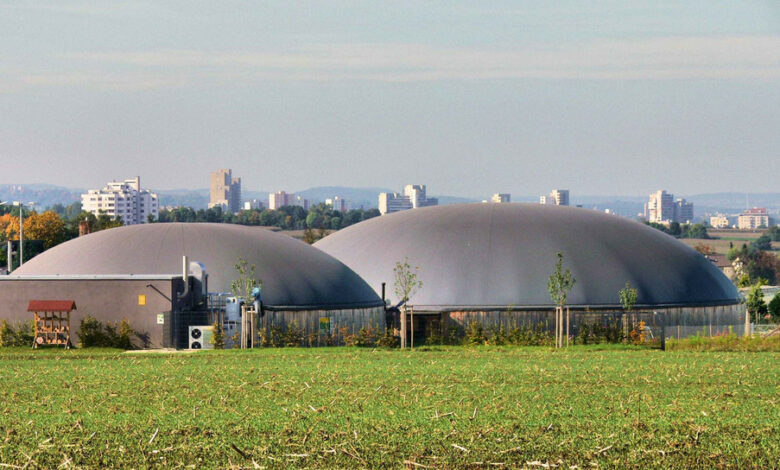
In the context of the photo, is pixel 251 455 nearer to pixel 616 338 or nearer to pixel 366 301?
pixel 616 338

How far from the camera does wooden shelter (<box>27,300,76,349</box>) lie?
51.8 meters

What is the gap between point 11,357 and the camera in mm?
41375

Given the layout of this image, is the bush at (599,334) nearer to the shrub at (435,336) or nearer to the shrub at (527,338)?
the shrub at (527,338)

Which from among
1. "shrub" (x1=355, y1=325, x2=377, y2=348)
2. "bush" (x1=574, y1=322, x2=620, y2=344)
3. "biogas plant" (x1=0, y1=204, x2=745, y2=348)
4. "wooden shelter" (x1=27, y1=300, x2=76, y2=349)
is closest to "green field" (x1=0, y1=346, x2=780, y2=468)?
"wooden shelter" (x1=27, y1=300, x2=76, y2=349)

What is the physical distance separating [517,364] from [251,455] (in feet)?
64.1

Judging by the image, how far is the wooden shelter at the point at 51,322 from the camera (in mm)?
51750

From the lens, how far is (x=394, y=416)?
1961cm

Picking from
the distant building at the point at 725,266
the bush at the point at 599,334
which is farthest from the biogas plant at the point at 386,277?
the distant building at the point at 725,266

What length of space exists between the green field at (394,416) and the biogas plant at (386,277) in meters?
21.8

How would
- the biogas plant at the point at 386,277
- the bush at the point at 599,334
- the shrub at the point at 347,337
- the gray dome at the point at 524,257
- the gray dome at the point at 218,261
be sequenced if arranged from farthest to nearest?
the gray dome at the point at 524,257 → the gray dome at the point at 218,261 → the shrub at the point at 347,337 → the bush at the point at 599,334 → the biogas plant at the point at 386,277

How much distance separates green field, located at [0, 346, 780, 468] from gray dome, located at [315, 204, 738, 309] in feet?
124

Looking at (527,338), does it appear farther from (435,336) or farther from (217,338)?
(217,338)

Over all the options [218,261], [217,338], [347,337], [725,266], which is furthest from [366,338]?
[725,266]

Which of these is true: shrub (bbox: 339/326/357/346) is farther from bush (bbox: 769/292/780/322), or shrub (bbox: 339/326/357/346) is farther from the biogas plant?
bush (bbox: 769/292/780/322)
